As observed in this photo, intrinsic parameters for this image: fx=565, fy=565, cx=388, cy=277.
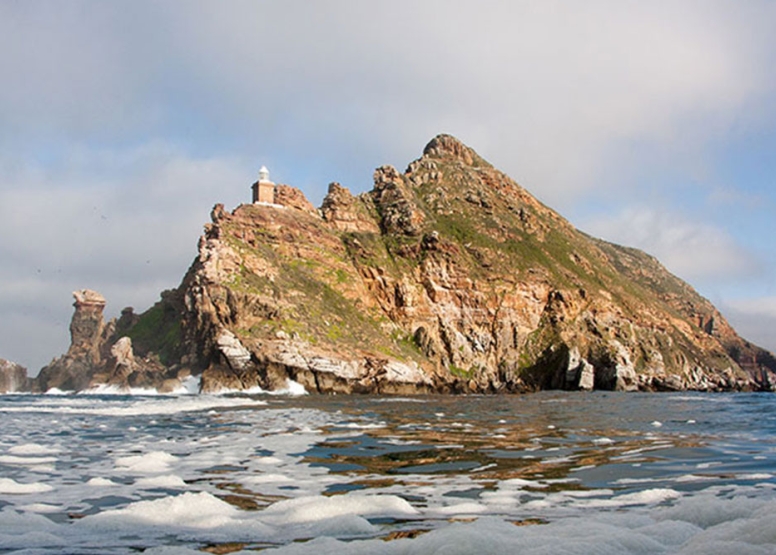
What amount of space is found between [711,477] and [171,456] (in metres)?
10.3

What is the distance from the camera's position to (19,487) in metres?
8.42

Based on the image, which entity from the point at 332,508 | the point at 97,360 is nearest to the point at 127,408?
the point at 332,508

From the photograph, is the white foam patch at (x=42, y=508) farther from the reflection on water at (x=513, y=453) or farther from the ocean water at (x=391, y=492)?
the reflection on water at (x=513, y=453)

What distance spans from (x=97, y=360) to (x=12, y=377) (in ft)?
50.5

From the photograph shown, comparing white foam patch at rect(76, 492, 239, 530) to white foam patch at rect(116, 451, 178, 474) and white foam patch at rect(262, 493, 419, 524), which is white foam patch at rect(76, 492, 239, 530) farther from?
white foam patch at rect(116, 451, 178, 474)

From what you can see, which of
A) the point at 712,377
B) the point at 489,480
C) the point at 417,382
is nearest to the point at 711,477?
the point at 489,480

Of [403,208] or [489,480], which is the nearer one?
[489,480]

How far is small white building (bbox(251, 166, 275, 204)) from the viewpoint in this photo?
8444cm

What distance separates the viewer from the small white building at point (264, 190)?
84.4m

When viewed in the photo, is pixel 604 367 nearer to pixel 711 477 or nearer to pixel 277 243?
pixel 277 243

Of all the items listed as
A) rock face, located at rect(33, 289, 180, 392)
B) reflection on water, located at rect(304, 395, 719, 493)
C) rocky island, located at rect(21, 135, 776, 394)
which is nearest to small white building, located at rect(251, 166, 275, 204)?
rocky island, located at rect(21, 135, 776, 394)

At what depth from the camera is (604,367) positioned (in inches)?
3511

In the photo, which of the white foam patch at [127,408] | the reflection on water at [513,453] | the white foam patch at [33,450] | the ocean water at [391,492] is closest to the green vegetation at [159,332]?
the white foam patch at [127,408]

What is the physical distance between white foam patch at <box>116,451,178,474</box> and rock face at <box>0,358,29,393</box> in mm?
98086
